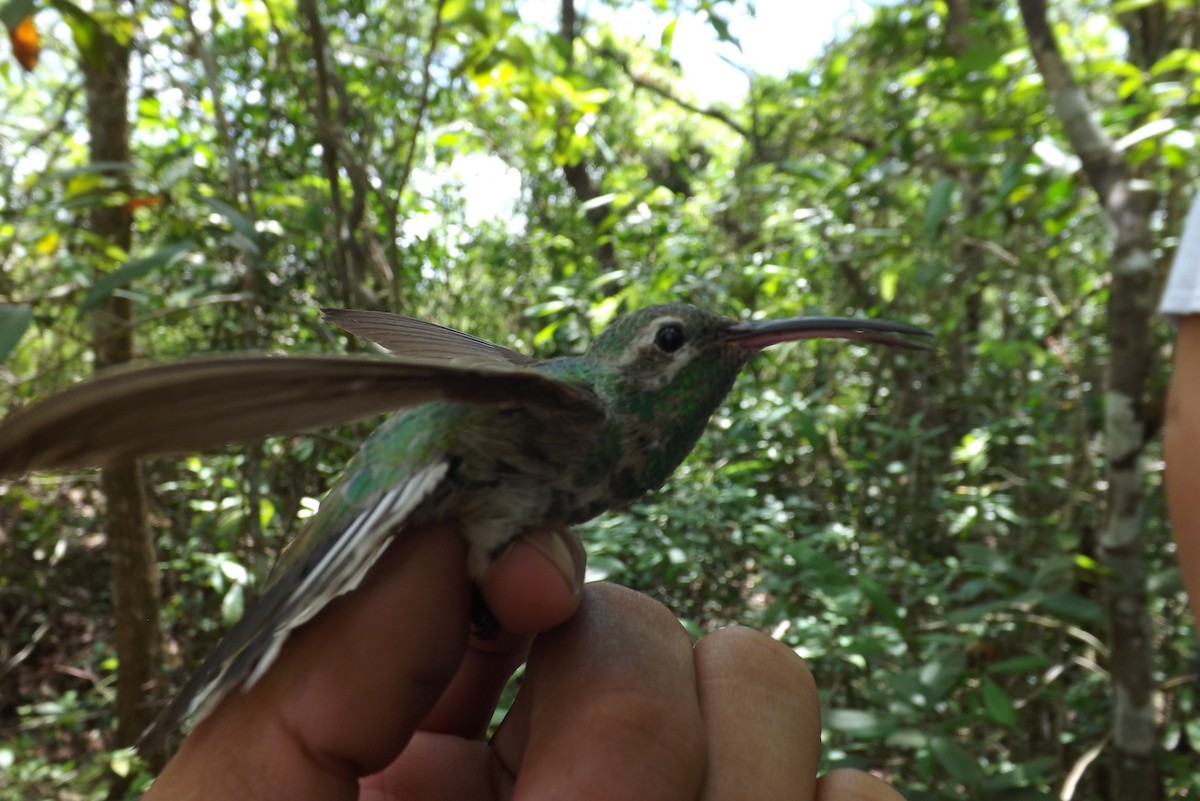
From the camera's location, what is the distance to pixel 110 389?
57 centimetres

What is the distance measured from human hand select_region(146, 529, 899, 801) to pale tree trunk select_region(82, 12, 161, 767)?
266 centimetres

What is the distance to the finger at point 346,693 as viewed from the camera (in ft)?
3.06

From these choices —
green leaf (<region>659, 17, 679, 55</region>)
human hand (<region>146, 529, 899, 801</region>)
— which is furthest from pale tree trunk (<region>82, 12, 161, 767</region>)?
human hand (<region>146, 529, 899, 801</region>)

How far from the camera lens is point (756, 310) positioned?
395 centimetres

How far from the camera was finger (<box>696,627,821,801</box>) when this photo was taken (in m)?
1.05

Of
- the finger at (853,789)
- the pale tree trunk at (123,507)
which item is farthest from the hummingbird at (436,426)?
the pale tree trunk at (123,507)

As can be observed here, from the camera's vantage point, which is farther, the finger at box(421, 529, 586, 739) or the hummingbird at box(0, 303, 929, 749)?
the finger at box(421, 529, 586, 739)

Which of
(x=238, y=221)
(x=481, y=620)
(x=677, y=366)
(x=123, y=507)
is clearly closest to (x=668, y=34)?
(x=238, y=221)

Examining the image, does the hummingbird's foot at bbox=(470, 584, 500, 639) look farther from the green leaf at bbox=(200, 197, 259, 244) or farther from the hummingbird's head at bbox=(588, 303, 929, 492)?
the green leaf at bbox=(200, 197, 259, 244)

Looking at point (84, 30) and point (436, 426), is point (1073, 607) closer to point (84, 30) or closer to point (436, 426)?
point (436, 426)

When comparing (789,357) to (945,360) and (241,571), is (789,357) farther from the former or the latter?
(241,571)

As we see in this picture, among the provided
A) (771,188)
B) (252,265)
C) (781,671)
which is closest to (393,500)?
(781,671)

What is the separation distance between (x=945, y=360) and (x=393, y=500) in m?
4.82

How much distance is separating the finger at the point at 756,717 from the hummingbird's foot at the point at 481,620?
Answer: 364 mm
